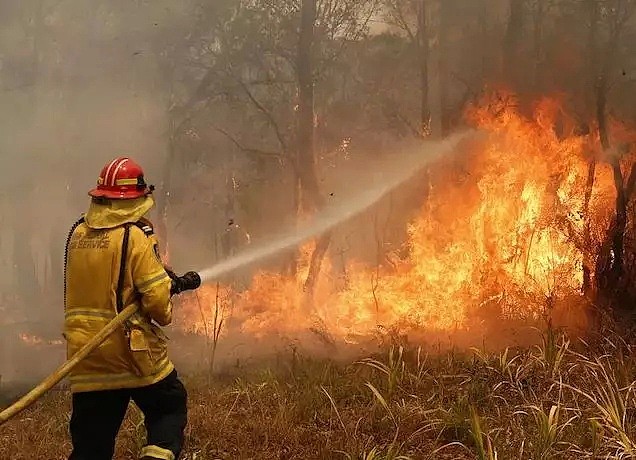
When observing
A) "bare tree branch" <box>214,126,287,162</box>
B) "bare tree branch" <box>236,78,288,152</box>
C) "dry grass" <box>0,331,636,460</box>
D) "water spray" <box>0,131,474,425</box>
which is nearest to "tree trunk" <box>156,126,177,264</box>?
"bare tree branch" <box>214,126,287,162</box>

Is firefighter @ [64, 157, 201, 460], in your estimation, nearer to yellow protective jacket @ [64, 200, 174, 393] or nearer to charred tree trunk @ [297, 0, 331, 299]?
yellow protective jacket @ [64, 200, 174, 393]

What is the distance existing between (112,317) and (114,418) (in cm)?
55

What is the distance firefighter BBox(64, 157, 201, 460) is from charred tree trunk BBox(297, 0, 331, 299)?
23.2 ft

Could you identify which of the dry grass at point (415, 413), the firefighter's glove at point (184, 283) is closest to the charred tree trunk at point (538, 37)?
the dry grass at point (415, 413)

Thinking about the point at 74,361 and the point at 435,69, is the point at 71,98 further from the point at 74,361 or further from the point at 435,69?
the point at 74,361

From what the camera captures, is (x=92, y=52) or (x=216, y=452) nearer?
(x=216, y=452)

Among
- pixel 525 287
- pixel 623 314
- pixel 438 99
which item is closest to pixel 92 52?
pixel 438 99

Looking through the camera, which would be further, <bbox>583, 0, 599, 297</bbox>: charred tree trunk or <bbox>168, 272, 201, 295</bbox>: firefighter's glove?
<bbox>583, 0, 599, 297</bbox>: charred tree trunk

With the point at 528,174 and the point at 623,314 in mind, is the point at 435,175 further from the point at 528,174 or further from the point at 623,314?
the point at 623,314

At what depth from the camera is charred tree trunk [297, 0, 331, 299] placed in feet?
34.5

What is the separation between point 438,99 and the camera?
29.6ft

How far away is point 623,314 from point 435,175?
3.39 metres

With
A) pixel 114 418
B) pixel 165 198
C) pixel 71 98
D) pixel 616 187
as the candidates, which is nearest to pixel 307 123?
pixel 71 98

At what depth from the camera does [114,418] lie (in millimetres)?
3176
